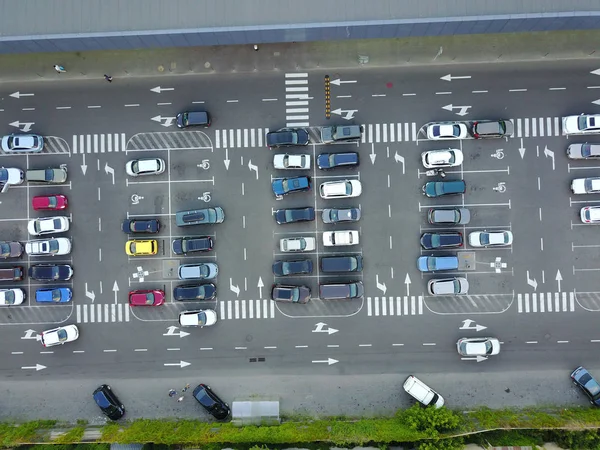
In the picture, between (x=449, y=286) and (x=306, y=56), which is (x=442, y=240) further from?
(x=306, y=56)

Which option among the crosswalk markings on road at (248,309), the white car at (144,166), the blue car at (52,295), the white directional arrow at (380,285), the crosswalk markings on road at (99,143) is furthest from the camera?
the crosswalk markings on road at (99,143)

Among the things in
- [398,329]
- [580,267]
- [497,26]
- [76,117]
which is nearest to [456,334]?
[398,329]

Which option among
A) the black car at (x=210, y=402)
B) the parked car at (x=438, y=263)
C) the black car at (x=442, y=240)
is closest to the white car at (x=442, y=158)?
the black car at (x=442, y=240)

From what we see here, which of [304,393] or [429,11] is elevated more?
[429,11]

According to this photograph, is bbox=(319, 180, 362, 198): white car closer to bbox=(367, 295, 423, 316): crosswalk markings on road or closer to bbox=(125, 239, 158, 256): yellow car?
bbox=(367, 295, 423, 316): crosswalk markings on road

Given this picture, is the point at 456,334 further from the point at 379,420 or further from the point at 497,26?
the point at 497,26

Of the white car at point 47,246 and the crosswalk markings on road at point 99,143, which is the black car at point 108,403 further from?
the crosswalk markings on road at point 99,143

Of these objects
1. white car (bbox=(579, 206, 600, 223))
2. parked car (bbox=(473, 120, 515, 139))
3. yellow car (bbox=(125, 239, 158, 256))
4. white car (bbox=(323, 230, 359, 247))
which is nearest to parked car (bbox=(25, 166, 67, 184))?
yellow car (bbox=(125, 239, 158, 256))
